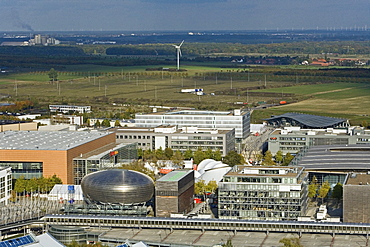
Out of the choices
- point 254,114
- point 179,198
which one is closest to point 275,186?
point 179,198

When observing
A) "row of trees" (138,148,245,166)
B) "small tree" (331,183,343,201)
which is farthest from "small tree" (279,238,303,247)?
"row of trees" (138,148,245,166)

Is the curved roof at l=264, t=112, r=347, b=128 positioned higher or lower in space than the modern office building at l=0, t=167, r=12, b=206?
higher

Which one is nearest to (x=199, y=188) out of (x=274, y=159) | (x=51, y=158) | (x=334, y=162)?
(x=334, y=162)

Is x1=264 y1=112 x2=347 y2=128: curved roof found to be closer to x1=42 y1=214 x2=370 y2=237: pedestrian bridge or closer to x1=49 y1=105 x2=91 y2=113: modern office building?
x1=49 y1=105 x2=91 y2=113: modern office building

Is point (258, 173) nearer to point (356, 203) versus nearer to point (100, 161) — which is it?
point (356, 203)

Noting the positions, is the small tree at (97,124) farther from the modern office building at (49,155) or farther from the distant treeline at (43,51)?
the distant treeline at (43,51)

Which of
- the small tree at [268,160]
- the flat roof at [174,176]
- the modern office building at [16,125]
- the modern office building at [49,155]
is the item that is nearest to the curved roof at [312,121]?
the small tree at [268,160]
